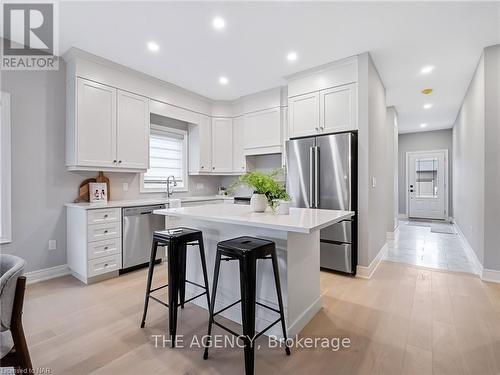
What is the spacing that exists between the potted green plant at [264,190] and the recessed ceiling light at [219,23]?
61.7 inches

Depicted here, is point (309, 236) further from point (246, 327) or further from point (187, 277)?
point (187, 277)

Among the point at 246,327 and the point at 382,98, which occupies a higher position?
the point at 382,98

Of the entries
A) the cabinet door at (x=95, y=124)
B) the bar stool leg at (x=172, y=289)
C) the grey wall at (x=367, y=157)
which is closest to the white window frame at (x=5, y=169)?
the cabinet door at (x=95, y=124)

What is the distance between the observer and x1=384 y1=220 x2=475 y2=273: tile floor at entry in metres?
3.63

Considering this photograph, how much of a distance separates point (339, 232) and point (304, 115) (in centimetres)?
171

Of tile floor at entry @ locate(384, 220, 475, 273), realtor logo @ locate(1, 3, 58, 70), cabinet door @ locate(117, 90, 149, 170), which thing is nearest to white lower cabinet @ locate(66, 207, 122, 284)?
cabinet door @ locate(117, 90, 149, 170)

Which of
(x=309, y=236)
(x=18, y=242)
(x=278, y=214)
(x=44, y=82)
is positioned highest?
(x=44, y=82)

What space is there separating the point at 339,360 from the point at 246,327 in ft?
2.30

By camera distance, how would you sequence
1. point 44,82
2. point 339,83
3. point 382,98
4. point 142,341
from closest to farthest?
point 142,341 < point 44,82 < point 339,83 < point 382,98

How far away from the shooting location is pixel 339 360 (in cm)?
170

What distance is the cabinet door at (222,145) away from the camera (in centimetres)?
488

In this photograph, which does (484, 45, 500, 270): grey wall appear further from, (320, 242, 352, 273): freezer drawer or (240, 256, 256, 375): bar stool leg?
(240, 256, 256, 375): bar stool leg

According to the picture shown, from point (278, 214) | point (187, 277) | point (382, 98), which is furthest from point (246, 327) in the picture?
point (382, 98)

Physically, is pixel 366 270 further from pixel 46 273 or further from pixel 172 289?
pixel 46 273
